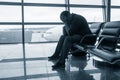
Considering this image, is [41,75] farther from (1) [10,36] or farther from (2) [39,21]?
(1) [10,36]

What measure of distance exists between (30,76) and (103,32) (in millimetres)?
1590

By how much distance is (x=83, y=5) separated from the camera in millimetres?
6371

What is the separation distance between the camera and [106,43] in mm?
2930

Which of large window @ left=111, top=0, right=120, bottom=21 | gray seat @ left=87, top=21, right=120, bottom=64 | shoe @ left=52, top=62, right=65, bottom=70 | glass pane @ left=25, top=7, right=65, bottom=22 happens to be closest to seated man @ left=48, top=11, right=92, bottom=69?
shoe @ left=52, top=62, right=65, bottom=70

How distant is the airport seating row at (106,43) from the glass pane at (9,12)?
3.43 m

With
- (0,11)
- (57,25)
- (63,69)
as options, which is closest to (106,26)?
(63,69)

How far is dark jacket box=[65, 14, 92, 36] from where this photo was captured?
126 inches

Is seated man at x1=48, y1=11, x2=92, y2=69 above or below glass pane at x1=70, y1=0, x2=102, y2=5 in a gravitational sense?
below

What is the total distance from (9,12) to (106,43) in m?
4.38

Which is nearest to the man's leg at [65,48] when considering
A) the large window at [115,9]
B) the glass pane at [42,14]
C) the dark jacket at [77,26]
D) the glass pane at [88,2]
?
the dark jacket at [77,26]

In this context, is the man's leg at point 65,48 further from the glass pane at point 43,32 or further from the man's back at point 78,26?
the glass pane at point 43,32

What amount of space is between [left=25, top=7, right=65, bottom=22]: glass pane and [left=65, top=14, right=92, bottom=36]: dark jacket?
2.99m

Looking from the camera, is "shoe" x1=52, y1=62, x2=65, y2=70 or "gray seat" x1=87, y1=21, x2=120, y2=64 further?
"shoe" x1=52, y1=62, x2=65, y2=70

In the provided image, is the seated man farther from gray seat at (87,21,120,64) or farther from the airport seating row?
gray seat at (87,21,120,64)
